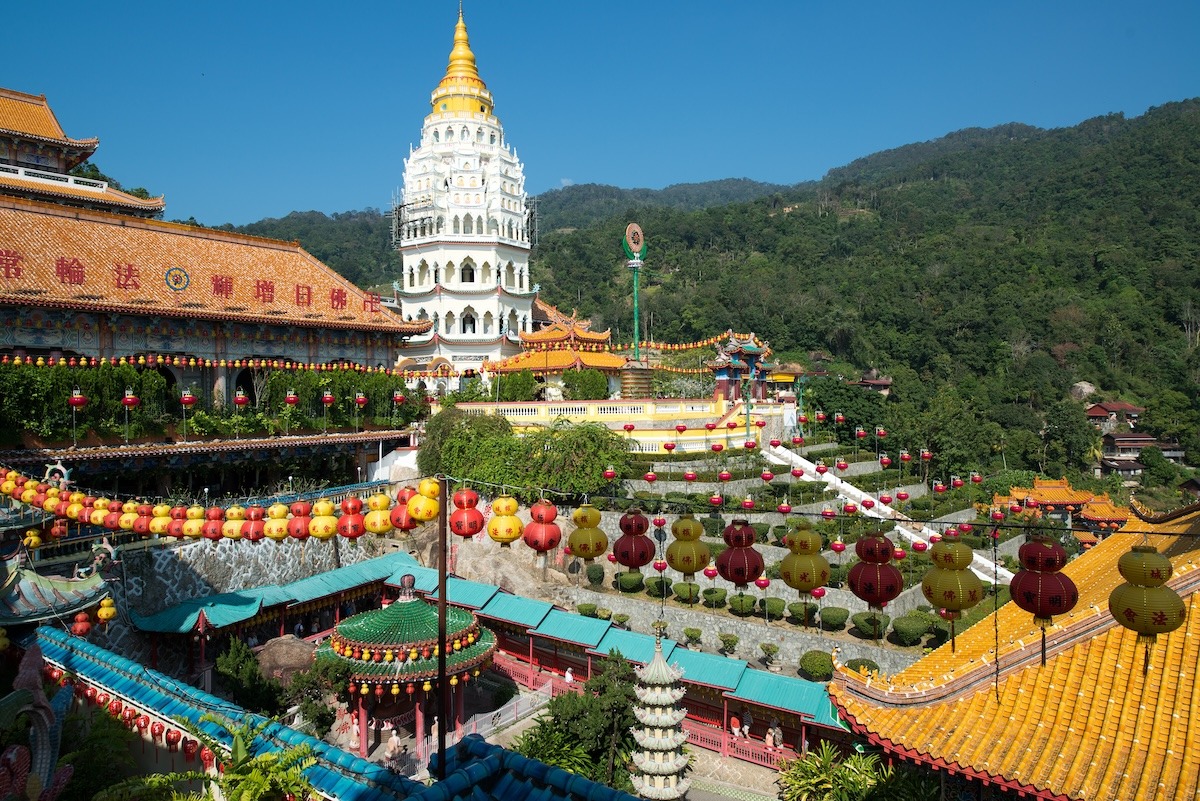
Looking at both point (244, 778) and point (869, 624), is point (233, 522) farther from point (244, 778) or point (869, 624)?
point (869, 624)

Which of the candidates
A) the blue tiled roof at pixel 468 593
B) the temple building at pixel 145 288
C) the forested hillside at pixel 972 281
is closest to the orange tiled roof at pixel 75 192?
the temple building at pixel 145 288

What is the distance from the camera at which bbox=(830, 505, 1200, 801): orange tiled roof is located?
726 centimetres

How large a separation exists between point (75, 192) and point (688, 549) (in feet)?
109

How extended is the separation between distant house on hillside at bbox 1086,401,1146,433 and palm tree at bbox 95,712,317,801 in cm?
6790

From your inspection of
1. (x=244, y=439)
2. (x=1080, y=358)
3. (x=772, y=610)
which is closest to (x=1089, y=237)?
(x=1080, y=358)

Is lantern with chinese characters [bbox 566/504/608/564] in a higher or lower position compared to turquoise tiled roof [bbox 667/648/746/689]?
higher

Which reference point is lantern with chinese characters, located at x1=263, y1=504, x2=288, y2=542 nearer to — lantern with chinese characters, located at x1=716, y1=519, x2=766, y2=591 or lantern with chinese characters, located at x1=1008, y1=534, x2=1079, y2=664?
lantern with chinese characters, located at x1=716, y1=519, x2=766, y2=591

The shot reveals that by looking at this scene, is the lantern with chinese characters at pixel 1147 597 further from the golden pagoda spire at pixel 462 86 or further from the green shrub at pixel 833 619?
the golden pagoda spire at pixel 462 86

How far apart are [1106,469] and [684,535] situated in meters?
58.9

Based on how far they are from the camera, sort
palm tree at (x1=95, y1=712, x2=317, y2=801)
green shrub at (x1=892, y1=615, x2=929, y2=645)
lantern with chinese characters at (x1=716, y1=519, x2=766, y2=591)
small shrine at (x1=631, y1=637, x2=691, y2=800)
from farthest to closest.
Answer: green shrub at (x1=892, y1=615, x2=929, y2=645) → small shrine at (x1=631, y1=637, x2=691, y2=800) → lantern with chinese characters at (x1=716, y1=519, x2=766, y2=591) → palm tree at (x1=95, y1=712, x2=317, y2=801)

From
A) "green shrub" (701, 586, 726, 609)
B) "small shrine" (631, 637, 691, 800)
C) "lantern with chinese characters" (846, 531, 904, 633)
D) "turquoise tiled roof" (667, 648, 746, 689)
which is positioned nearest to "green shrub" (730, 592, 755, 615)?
"green shrub" (701, 586, 726, 609)

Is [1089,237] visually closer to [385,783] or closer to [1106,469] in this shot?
[1106,469]

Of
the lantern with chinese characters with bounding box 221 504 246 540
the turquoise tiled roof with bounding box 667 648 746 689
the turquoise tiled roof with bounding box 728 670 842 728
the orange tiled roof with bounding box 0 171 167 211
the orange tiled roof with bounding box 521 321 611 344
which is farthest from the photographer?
the orange tiled roof with bounding box 521 321 611 344

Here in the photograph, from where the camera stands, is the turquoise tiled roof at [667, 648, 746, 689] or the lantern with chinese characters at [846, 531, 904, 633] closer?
the lantern with chinese characters at [846, 531, 904, 633]
